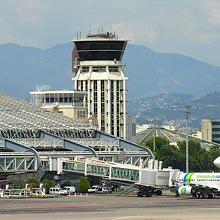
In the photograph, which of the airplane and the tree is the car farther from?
the airplane

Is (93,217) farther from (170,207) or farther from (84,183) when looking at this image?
(84,183)

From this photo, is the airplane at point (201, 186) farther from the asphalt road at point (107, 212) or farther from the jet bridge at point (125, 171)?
the asphalt road at point (107, 212)

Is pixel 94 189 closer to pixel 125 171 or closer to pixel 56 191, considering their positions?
pixel 56 191

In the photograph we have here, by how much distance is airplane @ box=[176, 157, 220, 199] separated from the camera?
167 meters

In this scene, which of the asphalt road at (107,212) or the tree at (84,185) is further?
the tree at (84,185)

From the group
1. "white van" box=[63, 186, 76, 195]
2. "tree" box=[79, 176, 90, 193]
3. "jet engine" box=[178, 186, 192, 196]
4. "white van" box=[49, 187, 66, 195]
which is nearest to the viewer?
"jet engine" box=[178, 186, 192, 196]

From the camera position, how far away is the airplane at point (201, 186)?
167 meters

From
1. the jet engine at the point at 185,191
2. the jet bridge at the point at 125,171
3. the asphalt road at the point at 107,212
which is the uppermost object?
the jet bridge at the point at 125,171

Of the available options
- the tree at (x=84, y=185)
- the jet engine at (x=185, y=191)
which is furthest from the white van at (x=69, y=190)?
the jet engine at (x=185, y=191)

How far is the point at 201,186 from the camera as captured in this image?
16912 centimetres

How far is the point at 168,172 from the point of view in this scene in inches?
6993

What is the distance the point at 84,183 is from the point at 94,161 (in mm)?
4720

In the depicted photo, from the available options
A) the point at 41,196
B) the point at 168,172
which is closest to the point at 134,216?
the point at 41,196

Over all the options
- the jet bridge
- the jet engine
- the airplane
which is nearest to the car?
the jet bridge
